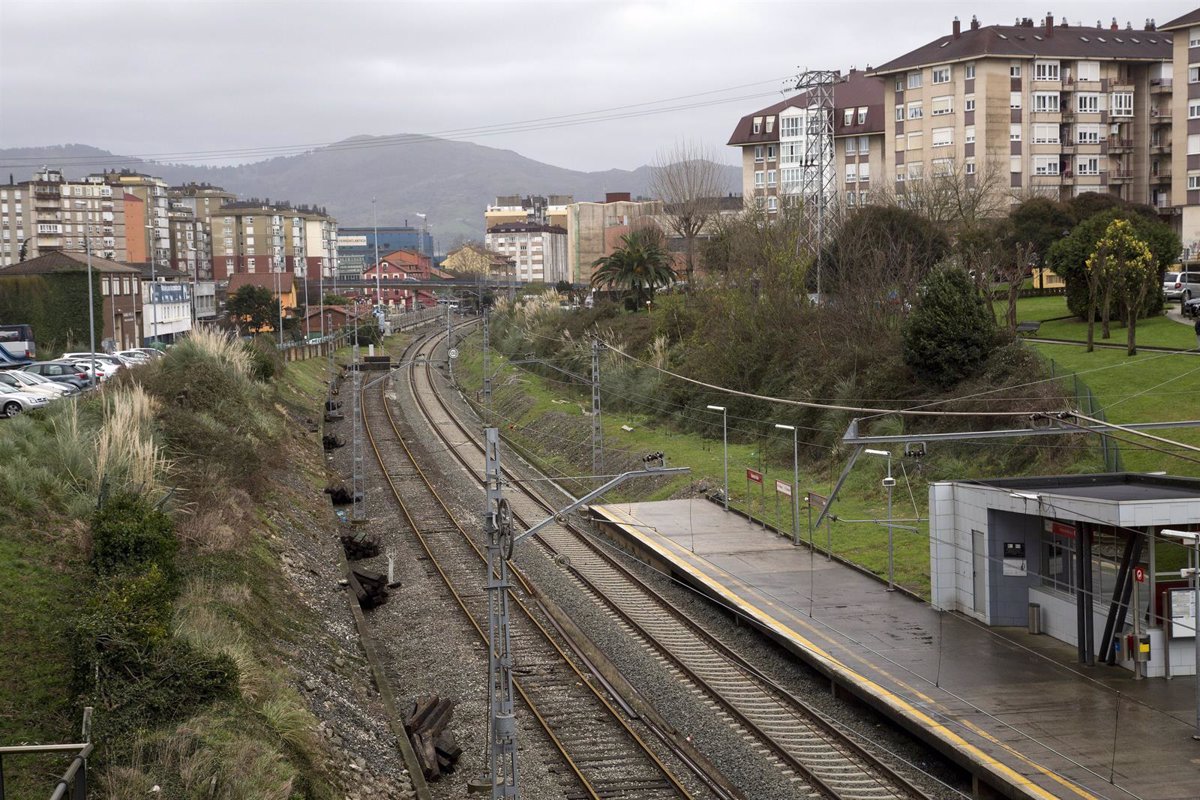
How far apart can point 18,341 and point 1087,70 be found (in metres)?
60.1

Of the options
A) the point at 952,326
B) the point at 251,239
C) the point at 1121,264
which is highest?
the point at 251,239

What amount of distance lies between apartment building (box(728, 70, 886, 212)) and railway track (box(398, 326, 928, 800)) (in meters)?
51.4

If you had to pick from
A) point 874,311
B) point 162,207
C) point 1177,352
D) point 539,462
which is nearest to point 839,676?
point 1177,352

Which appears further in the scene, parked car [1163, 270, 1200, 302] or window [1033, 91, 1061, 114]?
window [1033, 91, 1061, 114]

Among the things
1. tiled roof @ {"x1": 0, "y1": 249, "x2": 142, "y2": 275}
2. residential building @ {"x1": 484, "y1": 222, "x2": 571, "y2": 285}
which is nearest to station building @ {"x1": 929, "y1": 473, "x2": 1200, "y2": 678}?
tiled roof @ {"x1": 0, "y1": 249, "x2": 142, "y2": 275}

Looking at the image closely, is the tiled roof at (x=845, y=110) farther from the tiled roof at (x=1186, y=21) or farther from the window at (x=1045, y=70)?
the tiled roof at (x=1186, y=21)

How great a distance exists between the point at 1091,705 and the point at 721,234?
40.2 metres

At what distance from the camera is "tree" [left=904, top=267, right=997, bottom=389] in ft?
101

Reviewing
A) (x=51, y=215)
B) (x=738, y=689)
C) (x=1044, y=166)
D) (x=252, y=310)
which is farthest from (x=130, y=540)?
(x=51, y=215)

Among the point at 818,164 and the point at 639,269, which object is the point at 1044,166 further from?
the point at 818,164

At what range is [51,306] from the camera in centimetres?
5725

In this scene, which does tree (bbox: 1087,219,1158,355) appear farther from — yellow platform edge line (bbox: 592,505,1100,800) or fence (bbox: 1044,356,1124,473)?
yellow platform edge line (bbox: 592,505,1100,800)

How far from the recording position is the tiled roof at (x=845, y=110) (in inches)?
3088

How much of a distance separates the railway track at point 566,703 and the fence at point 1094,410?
38.6 ft
